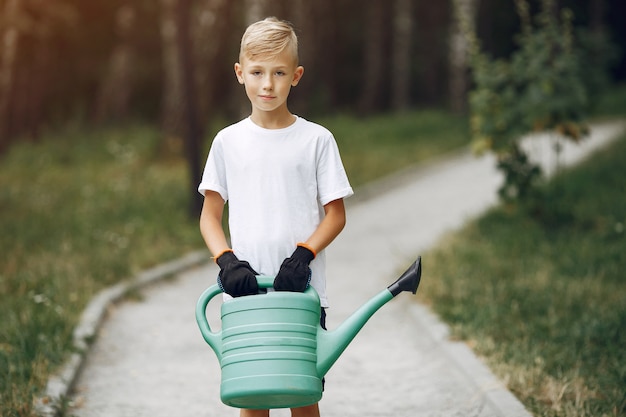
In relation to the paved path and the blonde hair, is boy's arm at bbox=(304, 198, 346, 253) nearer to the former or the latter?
the blonde hair

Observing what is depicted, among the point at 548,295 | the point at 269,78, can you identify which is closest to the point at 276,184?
the point at 269,78

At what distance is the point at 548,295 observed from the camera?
666 cm

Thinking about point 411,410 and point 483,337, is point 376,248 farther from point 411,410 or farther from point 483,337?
point 411,410

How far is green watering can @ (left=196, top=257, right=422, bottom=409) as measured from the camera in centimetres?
314

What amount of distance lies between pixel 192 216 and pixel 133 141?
6.26 m

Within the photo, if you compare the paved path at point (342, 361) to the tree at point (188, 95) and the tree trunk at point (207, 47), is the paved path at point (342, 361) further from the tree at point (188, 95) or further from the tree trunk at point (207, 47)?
the tree trunk at point (207, 47)

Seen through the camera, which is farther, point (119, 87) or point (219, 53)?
point (119, 87)

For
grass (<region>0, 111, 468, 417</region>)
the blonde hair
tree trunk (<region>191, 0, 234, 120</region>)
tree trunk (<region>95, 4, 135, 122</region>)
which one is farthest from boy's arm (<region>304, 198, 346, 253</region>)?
tree trunk (<region>95, 4, 135, 122</region>)

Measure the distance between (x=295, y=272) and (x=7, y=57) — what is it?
14283 mm

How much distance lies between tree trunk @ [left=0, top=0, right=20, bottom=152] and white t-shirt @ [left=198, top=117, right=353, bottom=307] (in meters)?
Result: 12.2

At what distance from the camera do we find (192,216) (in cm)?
1027

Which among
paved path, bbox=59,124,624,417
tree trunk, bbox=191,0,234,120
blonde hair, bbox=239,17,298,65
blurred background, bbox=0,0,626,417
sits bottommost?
paved path, bbox=59,124,624,417

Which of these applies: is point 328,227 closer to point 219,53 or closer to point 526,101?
point 526,101

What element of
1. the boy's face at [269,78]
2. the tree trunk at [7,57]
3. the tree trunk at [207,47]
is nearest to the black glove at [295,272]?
the boy's face at [269,78]
